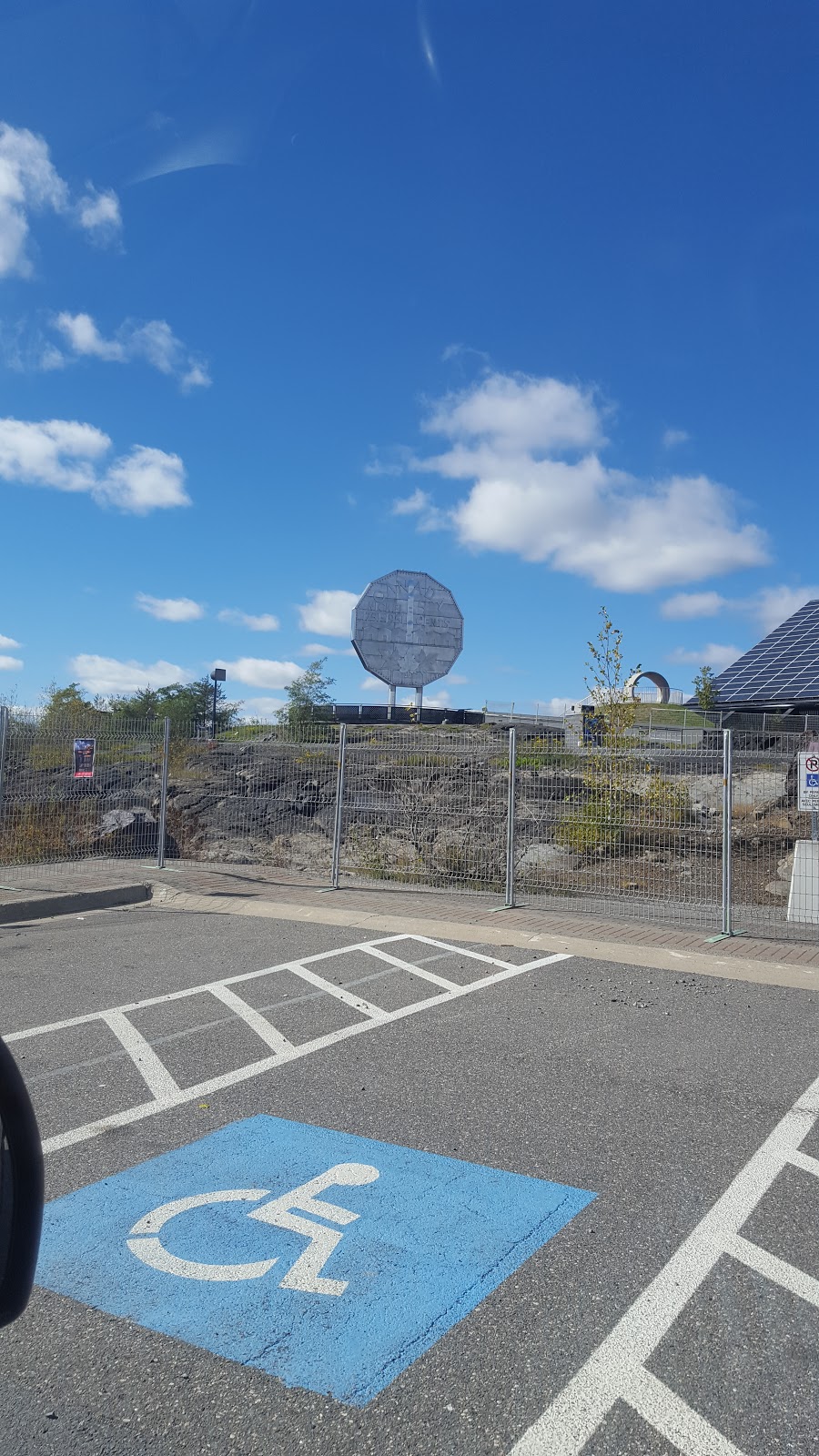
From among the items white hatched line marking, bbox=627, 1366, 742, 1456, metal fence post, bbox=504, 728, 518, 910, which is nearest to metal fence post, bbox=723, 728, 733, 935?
metal fence post, bbox=504, 728, 518, 910

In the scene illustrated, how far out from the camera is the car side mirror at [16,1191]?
164 cm

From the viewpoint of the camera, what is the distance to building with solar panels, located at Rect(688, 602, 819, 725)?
37.0m

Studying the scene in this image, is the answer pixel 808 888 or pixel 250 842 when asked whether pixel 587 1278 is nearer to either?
pixel 808 888

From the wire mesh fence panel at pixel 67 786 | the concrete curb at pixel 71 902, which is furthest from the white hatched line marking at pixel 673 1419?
the wire mesh fence panel at pixel 67 786

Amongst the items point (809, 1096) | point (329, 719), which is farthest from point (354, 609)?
point (809, 1096)

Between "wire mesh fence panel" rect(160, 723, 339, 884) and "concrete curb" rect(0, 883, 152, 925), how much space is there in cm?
288

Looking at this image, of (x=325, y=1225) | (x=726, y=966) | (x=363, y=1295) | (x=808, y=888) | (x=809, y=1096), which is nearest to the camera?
(x=363, y=1295)

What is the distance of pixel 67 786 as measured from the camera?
43.7ft

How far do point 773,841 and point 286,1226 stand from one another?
10808 millimetres

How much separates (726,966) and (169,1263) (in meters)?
6.60

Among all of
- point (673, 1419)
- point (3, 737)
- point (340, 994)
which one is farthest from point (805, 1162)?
point (3, 737)

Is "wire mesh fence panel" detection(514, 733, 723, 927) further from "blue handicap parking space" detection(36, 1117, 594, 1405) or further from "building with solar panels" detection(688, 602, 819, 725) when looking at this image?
"building with solar panels" detection(688, 602, 819, 725)

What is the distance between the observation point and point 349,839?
46.4 ft

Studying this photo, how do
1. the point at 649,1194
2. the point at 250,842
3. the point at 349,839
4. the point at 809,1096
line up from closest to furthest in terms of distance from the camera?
1. the point at 649,1194
2. the point at 809,1096
3. the point at 349,839
4. the point at 250,842
